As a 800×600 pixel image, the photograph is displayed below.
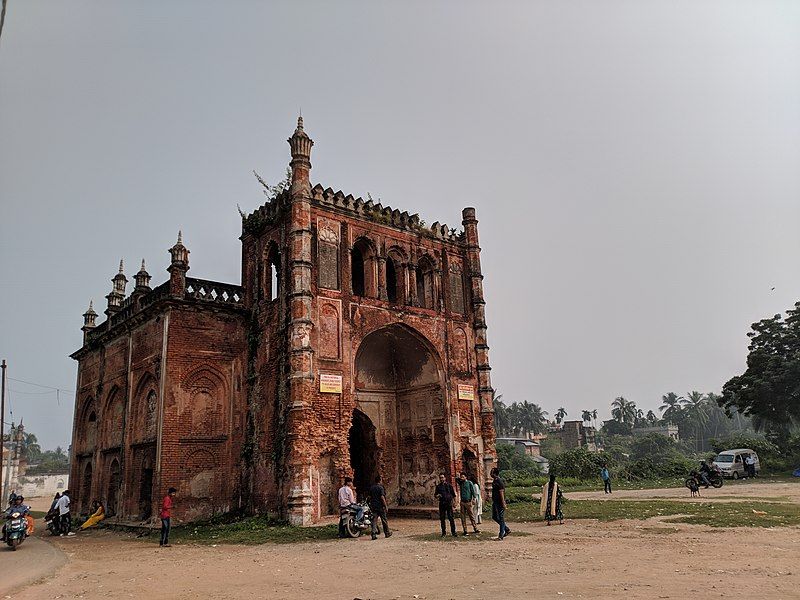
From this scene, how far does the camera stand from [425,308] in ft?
75.6

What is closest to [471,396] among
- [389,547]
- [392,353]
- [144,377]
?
[392,353]

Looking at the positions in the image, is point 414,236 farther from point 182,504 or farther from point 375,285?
point 182,504

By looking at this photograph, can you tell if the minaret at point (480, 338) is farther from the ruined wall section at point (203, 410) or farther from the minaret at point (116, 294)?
the minaret at point (116, 294)

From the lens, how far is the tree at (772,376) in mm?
37938

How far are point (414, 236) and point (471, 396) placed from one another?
657cm

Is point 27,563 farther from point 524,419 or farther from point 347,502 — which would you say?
point 524,419

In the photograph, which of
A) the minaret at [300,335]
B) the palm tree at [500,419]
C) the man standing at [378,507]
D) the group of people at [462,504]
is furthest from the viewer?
the palm tree at [500,419]

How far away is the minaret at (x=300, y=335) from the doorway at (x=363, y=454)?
4320 mm

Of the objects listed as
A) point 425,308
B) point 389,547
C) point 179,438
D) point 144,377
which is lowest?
point 389,547

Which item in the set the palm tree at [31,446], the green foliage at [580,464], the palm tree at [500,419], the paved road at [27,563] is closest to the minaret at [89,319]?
the paved road at [27,563]

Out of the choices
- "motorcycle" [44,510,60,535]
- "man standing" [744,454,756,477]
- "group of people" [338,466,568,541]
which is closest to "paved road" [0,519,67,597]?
"motorcycle" [44,510,60,535]

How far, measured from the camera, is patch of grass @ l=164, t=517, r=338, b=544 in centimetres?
1568

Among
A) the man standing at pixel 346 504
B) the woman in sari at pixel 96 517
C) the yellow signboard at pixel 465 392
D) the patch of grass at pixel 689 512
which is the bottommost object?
the patch of grass at pixel 689 512

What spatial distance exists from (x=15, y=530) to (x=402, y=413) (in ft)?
42.2
